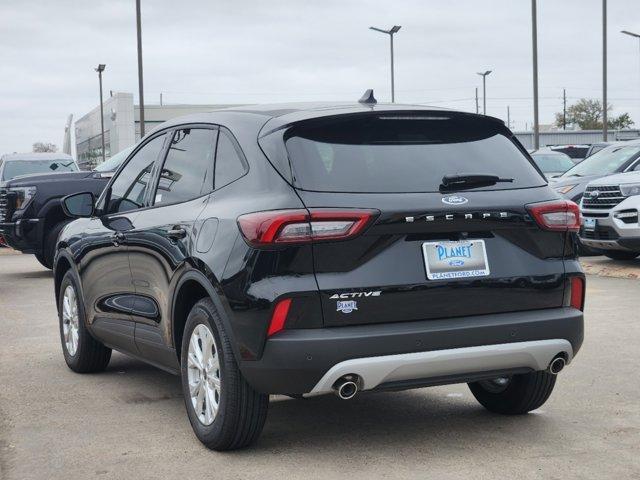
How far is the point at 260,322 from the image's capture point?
5.05m

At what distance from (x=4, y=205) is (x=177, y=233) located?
407 inches

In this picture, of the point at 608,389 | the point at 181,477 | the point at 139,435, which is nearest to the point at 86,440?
the point at 139,435

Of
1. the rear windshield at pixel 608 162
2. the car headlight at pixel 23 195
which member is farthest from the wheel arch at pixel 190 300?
the rear windshield at pixel 608 162

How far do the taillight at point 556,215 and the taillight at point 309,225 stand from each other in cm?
92

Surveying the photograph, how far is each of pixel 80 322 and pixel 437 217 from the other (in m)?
3.52

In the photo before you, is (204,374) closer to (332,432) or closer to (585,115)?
(332,432)

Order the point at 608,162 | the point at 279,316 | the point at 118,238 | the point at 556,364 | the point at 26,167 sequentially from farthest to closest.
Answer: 1. the point at 26,167
2. the point at 608,162
3. the point at 118,238
4. the point at 556,364
5. the point at 279,316

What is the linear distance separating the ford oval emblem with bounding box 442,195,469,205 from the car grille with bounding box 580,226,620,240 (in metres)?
9.93

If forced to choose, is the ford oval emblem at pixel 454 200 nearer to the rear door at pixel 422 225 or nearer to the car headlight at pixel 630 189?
the rear door at pixel 422 225

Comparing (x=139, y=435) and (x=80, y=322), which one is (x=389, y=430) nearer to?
(x=139, y=435)

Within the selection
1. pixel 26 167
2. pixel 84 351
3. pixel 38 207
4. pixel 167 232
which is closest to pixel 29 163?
pixel 26 167

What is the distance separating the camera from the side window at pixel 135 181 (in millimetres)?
6801

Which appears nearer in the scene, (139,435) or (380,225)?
(380,225)

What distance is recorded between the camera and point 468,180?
17.7ft
